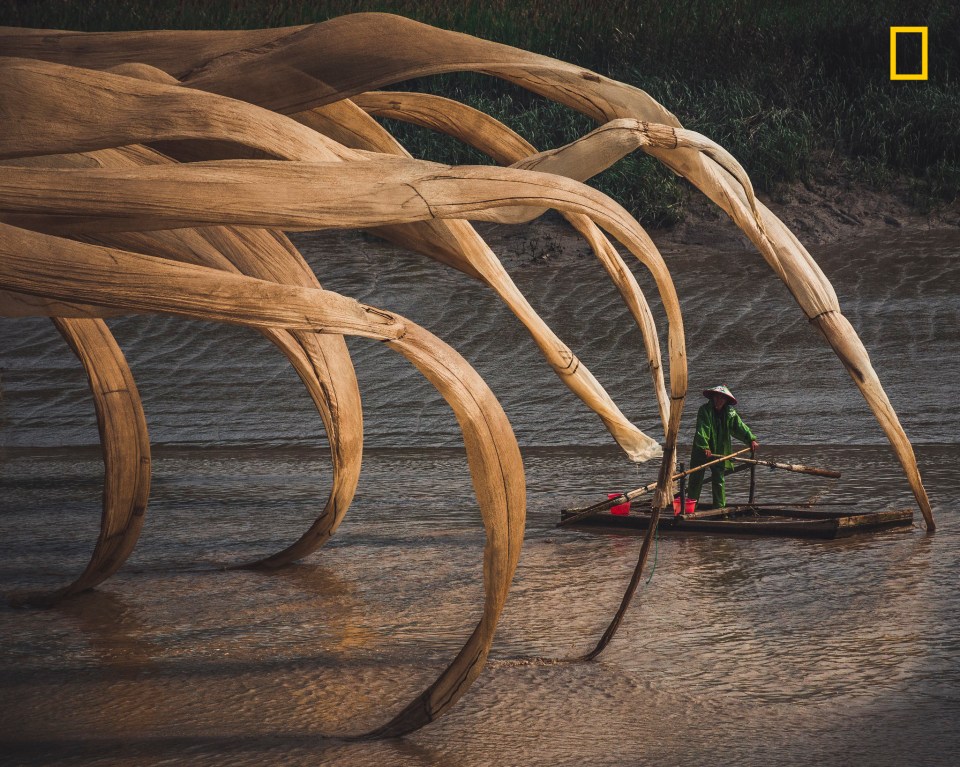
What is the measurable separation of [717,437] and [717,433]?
25 mm

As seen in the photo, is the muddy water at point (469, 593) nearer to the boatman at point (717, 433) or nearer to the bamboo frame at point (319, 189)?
the bamboo frame at point (319, 189)

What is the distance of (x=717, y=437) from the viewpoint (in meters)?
8.60

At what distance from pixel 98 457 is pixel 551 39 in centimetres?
1171

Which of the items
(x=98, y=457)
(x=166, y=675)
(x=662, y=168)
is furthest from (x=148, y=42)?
(x=662, y=168)

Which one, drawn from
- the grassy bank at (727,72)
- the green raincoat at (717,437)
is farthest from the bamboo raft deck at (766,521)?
the grassy bank at (727,72)

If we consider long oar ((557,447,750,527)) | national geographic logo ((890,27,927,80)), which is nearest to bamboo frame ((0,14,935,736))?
long oar ((557,447,750,527))

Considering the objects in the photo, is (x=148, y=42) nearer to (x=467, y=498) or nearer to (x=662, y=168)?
(x=467, y=498)

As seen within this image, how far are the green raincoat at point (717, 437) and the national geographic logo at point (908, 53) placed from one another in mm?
12289

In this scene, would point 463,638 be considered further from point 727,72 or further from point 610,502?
point 727,72

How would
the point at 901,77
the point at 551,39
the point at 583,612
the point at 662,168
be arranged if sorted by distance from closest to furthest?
the point at 583,612 < the point at 662,168 < the point at 901,77 < the point at 551,39

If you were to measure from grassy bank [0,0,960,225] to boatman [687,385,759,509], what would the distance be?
349 inches

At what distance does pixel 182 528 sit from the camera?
862 centimetres

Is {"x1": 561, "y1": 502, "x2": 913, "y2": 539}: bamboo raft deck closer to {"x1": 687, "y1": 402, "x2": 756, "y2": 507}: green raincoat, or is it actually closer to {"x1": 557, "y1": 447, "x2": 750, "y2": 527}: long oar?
{"x1": 557, "y1": 447, "x2": 750, "y2": 527}: long oar

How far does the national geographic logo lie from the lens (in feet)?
63.4
